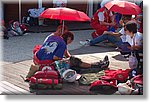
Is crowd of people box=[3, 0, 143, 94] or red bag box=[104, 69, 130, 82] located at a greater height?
crowd of people box=[3, 0, 143, 94]

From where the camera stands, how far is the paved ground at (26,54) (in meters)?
5.81

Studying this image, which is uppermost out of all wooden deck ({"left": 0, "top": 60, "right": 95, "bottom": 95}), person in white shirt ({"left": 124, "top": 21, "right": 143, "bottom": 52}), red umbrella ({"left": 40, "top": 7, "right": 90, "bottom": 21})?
red umbrella ({"left": 40, "top": 7, "right": 90, "bottom": 21})

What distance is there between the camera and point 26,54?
7488 mm

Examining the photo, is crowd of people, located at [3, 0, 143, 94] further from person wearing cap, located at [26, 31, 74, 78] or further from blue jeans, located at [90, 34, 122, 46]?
blue jeans, located at [90, 34, 122, 46]

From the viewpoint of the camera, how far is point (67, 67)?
5.41 m

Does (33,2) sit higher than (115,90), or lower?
higher

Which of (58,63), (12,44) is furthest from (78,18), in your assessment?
(12,44)

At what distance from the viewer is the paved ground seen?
581 centimetres

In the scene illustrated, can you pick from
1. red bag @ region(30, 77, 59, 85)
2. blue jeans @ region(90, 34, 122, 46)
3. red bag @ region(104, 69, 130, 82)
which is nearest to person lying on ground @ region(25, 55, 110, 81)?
red bag @ region(30, 77, 59, 85)

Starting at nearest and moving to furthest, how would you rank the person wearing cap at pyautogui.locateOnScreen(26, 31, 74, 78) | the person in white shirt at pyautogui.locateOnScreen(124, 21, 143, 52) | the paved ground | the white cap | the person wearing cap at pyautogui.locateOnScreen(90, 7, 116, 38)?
1. the white cap
2. the person wearing cap at pyautogui.locateOnScreen(26, 31, 74, 78)
3. the person in white shirt at pyautogui.locateOnScreen(124, 21, 143, 52)
4. the paved ground
5. the person wearing cap at pyautogui.locateOnScreen(90, 7, 116, 38)

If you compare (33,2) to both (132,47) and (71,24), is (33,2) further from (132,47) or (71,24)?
(132,47)

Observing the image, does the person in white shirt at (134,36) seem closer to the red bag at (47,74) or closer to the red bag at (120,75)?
the red bag at (120,75)

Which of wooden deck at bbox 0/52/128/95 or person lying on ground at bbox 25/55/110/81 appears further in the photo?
person lying on ground at bbox 25/55/110/81

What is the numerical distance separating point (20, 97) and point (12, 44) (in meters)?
4.31
